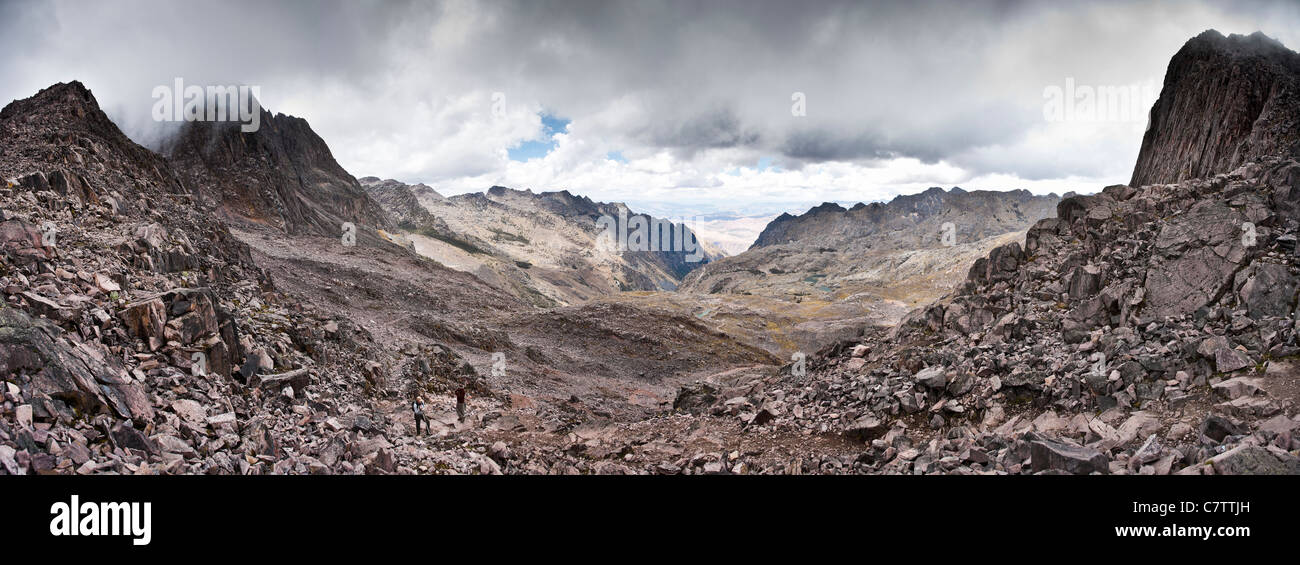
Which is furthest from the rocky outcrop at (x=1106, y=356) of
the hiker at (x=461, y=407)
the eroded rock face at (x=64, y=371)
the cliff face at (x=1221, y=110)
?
the eroded rock face at (x=64, y=371)

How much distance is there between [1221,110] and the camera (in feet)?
94.6

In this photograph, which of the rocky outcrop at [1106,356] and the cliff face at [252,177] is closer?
the rocky outcrop at [1106,356]

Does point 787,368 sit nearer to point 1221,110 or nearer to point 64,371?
point 1221,110

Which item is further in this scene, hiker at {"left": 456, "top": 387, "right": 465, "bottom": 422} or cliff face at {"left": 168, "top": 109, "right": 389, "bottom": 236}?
cliff face at {"left": 168, "top": 109, "right": 389, "bottom": 236}

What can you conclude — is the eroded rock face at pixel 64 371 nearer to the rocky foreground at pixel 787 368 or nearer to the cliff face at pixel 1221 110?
the rocky foreground at pixel 787 368

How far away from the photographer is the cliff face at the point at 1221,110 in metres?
24.7

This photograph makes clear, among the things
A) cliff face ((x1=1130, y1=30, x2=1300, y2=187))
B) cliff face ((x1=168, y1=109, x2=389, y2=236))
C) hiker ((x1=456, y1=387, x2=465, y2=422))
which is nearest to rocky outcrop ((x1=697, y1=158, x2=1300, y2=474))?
cliff face ((x1=1130, y1=30, x2=1300, y2=187))

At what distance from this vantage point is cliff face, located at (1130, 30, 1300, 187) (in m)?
24.7

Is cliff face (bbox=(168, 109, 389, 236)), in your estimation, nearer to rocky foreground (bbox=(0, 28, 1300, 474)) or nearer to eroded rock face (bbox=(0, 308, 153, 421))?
rocky foreground (bbox=(0, 28, 1300, 474))

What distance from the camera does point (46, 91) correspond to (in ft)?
163

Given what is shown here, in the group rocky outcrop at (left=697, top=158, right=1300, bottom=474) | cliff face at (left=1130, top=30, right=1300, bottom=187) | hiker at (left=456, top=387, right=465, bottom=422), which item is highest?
cliff face at (left=1130, top=30, right=1300, bottom=187)
